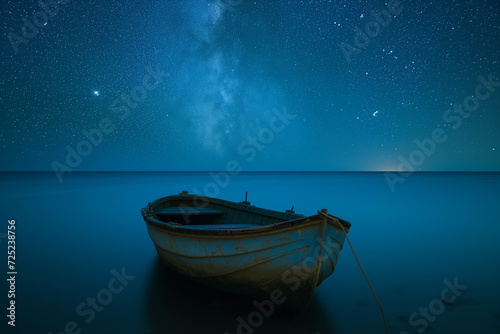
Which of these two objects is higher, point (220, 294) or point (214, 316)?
point (220, 294)

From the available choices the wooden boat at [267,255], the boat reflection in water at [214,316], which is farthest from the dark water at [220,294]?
the wooden boat at [267,255]

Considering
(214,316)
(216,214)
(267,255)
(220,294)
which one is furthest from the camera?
(216,214)

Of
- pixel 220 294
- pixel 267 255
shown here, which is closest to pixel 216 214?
pixel 220 294

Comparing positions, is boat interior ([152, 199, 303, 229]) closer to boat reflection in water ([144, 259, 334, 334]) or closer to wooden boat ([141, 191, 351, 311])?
boat reflection in water ([144, 259, 334, 334])

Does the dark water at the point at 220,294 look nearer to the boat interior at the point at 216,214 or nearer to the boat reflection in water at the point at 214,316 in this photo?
the boat reflection in water at the point at 214,316

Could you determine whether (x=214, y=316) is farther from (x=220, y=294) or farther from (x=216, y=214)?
(x=216, y=214)

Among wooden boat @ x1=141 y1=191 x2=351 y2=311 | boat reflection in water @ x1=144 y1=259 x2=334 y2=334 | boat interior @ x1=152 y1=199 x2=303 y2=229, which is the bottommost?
boat reflection in water @ x1=144 y1=259 x2=334 y2=334

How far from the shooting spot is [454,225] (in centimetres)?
1470

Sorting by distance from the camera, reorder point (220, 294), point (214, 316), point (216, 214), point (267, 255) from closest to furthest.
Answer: point (267, 255), point (214, 316), point (220, 294), point (216, 214)

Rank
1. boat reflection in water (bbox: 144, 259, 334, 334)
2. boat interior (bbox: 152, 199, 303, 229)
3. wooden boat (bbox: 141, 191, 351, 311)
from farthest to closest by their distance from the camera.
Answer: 1. boat interior (bbox: 152, 199, 303, 229)
2. boat reflection in water (bbox: 144, 259, 334, 334)
3. wooden boat (bbox: 141, 191, 351, 311)

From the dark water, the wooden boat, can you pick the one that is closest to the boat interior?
the dark water

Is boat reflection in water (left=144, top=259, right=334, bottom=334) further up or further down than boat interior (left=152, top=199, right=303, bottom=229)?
further down

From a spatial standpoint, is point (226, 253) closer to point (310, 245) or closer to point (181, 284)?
point (310, 245)

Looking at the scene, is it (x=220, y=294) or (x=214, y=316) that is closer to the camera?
(x=214, y=316)
